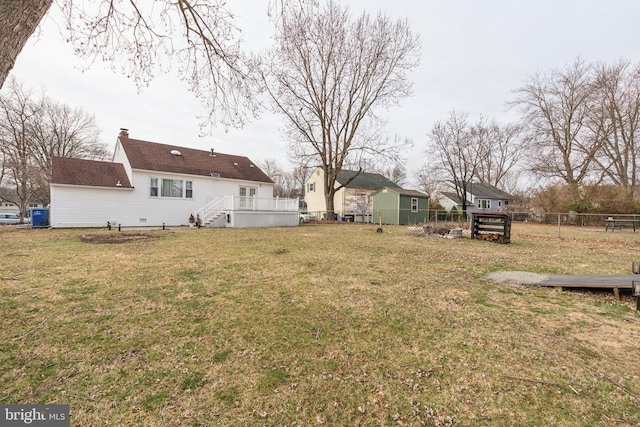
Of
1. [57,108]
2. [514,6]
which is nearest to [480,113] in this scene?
[514,6]

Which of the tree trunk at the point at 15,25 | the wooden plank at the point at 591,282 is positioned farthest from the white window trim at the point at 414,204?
the tree trunk at the point at 15,25

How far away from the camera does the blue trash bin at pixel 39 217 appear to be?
559 inches

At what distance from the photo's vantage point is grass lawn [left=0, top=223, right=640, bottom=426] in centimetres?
190

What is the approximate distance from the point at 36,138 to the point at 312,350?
1322 inches

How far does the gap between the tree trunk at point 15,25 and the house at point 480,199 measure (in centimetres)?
4416

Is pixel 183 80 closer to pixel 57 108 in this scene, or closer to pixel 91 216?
pixel 91 216

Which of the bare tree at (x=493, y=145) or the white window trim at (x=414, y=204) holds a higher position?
the bare tree at (x=493, y=145)

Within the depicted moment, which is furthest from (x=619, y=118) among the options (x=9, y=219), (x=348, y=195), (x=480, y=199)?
(x=9, y=219)

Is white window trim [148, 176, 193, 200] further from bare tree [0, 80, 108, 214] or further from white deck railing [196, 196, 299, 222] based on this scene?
bare tree [0, 80, 108, 214]

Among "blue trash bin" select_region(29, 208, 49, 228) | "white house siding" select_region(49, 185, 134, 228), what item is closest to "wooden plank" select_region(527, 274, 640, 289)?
"white house siding" select_region(49, 185, 134, 228)

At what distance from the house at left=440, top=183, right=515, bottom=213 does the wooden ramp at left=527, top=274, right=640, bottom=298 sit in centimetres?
3836

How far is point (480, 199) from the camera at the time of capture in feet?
136

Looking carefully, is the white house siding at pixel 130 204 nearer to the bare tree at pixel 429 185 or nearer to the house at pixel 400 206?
the house at pixel 400 206

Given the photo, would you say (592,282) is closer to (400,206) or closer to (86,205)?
(400,206)
